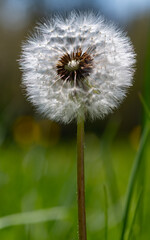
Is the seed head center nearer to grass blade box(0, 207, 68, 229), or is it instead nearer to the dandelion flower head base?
the dandelion flower head base

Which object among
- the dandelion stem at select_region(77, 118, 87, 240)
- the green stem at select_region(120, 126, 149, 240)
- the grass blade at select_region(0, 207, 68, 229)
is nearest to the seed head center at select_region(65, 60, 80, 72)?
the dandelion stem at select_region(77, 118, 87, 240)

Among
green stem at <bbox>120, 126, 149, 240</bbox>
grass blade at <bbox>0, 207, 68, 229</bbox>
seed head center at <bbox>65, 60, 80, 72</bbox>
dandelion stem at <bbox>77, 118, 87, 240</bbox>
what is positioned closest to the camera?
dandelion stem at <bbox>77, 118, 87, 240</bbox>

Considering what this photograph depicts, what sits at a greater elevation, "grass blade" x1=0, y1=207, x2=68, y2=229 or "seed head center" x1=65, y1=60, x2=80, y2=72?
"seed head center" x1=65, y1=60, x2=80, y2=72

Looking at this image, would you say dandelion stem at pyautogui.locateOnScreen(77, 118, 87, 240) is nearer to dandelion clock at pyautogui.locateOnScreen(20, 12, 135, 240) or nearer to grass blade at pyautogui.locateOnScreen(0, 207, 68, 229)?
dandelion clock at pyautogui.locateOnScreen(20, 12, 135, 240)

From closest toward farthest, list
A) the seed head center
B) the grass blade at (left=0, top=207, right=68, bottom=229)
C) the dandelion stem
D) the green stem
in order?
the dandelion stem < the seed head center < the green stem < the grass blade at (left=0, top=207, right=68, bottom=229)

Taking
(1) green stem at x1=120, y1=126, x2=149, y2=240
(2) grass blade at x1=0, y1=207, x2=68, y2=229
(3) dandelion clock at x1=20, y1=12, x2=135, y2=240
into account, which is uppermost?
(3) dandelion clock at x1=20, y1=12, x2=135, y2=240

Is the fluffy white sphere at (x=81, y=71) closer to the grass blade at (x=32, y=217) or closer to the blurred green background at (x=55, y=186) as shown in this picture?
the blurred green background at (x=55, y=186)

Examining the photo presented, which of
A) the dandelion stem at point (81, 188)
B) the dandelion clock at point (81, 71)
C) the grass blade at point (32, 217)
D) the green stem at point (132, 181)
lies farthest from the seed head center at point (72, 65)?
the grass blade at point (32, 217)

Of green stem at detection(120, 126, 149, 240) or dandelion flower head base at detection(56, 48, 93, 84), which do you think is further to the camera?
green stem at detection(120, 126, 149, 240)
